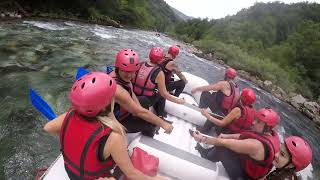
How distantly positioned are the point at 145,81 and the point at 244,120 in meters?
1.45

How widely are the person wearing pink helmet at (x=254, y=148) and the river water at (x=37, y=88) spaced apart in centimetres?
256

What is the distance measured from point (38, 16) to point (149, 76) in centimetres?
1796

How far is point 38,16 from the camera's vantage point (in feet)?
63.2

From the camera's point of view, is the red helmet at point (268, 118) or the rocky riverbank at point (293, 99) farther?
the rocky riverbank at point (293, 99)

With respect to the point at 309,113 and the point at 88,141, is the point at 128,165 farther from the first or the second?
the point at 309,113

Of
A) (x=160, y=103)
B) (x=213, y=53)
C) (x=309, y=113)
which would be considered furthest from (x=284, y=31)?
(x=160, y=103)

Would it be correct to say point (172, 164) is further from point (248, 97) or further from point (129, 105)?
point (248, 97)

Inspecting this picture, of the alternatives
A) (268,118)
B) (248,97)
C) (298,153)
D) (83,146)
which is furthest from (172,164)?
(248,97)

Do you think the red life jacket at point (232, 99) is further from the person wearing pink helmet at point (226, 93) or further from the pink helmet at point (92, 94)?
the pink helmet at point (92, 94)

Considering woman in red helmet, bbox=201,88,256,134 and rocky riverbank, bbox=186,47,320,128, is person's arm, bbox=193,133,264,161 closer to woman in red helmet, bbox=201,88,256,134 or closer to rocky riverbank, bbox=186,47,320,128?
woman in red helmet, bbox=201,88,256,134

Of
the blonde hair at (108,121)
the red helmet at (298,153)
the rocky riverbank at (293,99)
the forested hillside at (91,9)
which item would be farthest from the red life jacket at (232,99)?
the forested hillside at (91,9)

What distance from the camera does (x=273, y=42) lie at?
179 ft

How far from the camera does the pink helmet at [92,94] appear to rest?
1.85 m

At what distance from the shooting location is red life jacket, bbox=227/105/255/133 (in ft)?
13.1
